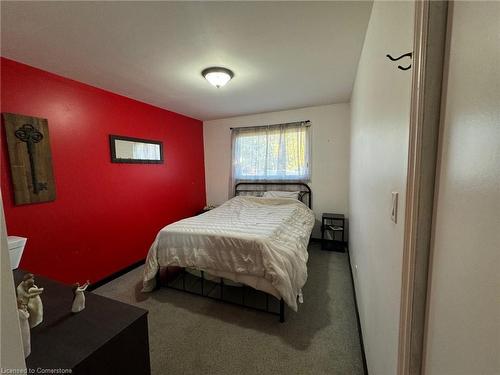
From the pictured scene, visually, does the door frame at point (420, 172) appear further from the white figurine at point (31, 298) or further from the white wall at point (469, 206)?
the white figurine at point (31, 298)

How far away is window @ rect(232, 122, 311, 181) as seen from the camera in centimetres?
380

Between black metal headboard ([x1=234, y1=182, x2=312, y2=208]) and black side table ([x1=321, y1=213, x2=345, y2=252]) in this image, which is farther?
black metal headboard ([x1=234, y1=182, x2=312, y2=208])

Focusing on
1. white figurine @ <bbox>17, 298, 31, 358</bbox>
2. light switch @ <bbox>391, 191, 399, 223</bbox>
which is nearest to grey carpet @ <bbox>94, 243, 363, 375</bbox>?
white figurine @ <bbox>17, 298, 31, 358</bbox>

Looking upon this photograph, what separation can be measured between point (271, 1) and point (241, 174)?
3.05 m

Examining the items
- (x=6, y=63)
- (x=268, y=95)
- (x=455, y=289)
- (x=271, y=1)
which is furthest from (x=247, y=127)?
(x=455, y=289)

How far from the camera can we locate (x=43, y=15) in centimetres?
140

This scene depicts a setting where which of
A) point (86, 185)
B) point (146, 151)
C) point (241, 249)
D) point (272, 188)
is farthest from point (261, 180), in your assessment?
point (86, 185)

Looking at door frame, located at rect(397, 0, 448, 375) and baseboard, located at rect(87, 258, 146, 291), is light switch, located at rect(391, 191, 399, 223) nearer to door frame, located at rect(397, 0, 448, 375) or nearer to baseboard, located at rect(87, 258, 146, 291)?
door frame, located at rect(397, 0, 448, 375)

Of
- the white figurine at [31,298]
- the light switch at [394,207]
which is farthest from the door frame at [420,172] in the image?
the white figurine at [31,298]

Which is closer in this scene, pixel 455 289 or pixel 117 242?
pixel 455 289

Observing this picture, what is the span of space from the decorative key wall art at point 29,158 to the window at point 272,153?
273 centimetres

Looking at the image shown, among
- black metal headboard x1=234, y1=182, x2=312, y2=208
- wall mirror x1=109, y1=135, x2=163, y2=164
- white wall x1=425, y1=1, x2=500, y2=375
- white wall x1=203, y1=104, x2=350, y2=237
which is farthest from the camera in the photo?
black metal headboard x1=234, y1=182, x2=312, y2=208

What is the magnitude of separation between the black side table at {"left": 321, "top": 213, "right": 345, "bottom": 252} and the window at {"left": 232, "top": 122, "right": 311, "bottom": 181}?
76 cm

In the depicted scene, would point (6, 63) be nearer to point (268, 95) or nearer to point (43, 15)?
point (43, 15)
